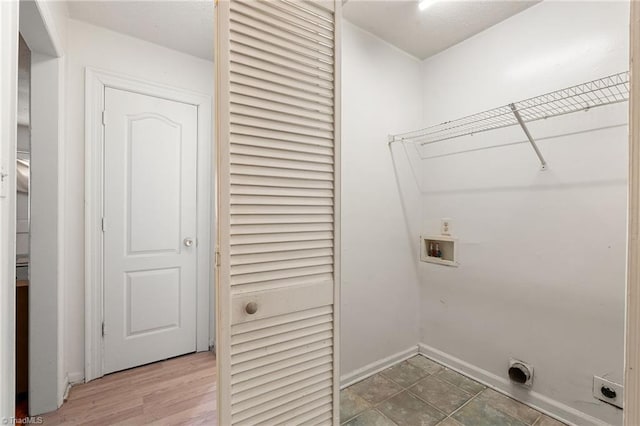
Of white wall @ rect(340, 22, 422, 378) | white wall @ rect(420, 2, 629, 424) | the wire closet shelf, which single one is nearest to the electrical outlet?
white wall @ rect(420, 2, 629, 424)

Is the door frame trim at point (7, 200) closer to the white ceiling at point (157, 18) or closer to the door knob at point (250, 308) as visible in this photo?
the door knob at point (250, 308)

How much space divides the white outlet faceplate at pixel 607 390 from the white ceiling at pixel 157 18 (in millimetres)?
3011

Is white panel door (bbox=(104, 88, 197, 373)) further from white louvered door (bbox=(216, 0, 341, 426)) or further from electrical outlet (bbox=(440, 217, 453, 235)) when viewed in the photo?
electrical outlet (bbox=(440, 217, 453, 235))

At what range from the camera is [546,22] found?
1661 millimetres

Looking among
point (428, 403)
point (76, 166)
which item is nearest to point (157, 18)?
point (76, 166)

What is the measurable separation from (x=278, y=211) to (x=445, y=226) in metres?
1.59

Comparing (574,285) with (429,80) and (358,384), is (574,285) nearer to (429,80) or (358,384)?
(358,384)

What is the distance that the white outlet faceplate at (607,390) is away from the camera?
1.38m

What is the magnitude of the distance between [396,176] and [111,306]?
2255 millimetres

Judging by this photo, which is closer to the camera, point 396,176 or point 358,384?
point 358,384

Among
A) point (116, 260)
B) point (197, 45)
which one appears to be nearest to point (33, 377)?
point (116, 260)

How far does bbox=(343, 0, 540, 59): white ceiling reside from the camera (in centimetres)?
173

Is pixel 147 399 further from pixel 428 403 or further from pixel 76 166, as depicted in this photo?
pixel 428 403

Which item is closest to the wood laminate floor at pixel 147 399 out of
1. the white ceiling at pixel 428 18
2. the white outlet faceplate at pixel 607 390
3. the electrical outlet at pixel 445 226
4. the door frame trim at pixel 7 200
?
the door frame trim at pixel 7 200
